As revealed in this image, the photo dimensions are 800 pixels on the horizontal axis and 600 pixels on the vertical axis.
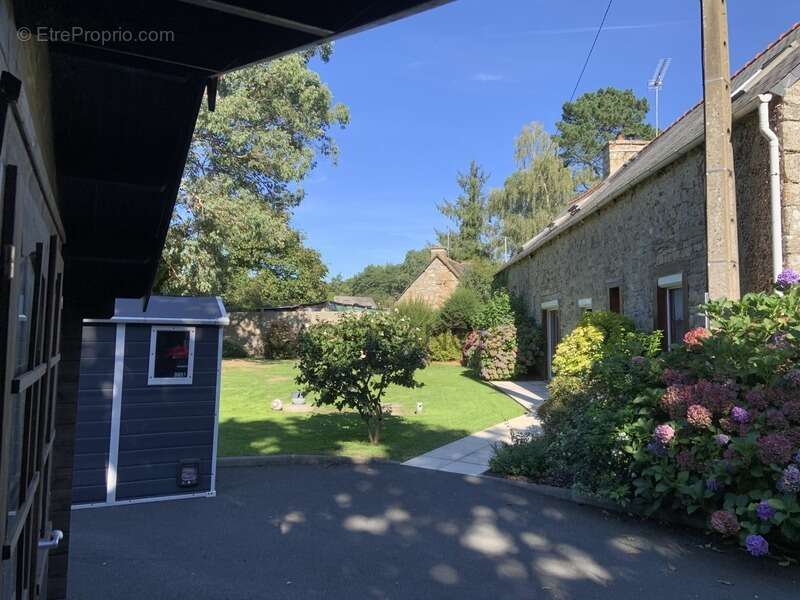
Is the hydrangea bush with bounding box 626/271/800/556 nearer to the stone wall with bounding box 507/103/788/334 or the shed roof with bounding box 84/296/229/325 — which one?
the stone wall with bounding box 507/103/788/334

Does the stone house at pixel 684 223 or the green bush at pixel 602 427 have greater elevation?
the stone house at pixel 684 223

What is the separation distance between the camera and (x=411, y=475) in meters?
7.12

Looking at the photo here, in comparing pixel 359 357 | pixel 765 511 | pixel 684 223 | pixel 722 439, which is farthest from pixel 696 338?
pixel 359 357

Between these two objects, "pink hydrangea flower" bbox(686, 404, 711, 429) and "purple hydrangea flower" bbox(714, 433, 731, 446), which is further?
"pink hydrangea flower" bbox(686, 404, 711, 429)

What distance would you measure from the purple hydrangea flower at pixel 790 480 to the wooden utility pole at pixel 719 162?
2669mm

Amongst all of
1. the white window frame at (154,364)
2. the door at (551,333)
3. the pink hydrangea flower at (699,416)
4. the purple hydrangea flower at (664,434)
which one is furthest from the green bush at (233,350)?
the pink hydrangea flower at (699,416)

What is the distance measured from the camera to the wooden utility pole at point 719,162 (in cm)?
650

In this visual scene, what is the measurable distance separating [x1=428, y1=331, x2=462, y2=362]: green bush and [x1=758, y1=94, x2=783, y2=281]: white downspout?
66.4 ft

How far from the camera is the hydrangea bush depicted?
435 centimetres

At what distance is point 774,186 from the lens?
22.2 ft

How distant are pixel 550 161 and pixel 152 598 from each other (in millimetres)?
35484

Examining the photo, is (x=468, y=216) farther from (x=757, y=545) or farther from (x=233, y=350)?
(x=757, y=545)

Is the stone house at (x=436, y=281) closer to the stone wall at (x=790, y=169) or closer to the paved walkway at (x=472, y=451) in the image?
the paved walkway at (x=472, y=451)

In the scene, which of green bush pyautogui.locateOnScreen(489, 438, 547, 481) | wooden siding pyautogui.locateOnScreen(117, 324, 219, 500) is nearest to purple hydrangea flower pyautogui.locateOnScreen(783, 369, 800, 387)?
green bush pyautogui.locateOnScreen(489, 438, 547, 481)
